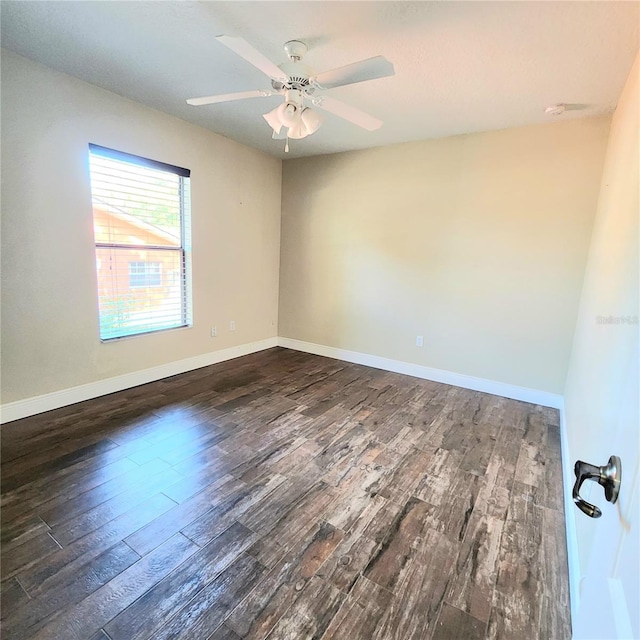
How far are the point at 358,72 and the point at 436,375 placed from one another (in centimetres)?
310

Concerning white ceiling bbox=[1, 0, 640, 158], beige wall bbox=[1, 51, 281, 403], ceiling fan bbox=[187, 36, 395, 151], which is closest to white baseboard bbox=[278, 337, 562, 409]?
beige wall bbox=[1, 51, 281, 403]

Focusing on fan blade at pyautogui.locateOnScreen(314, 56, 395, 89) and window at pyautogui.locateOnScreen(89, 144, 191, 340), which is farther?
window at pyautogui.locateOnScreen(89, 144, 191, 340)

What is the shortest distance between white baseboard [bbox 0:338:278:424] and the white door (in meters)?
3.49

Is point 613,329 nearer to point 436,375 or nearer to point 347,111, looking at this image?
point 347,111

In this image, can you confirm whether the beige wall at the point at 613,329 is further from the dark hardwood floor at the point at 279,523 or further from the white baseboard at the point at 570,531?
the dark hardwood floor at the point at 279,523

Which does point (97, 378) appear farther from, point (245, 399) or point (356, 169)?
point (356, 169)

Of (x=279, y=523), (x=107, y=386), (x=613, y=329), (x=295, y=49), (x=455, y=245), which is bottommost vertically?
(x=279, y=523)

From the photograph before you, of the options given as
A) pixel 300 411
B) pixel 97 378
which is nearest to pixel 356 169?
pixel 300 411

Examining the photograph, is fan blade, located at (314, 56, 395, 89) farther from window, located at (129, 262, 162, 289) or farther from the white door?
window, located at (129, 262, 162, 289)

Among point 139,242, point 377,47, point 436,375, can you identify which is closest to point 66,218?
point 139,242

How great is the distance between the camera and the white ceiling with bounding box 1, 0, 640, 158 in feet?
5.85

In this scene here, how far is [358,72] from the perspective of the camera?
173 cm

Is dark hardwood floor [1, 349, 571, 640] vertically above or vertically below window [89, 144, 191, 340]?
below

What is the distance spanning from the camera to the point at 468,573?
157cm
